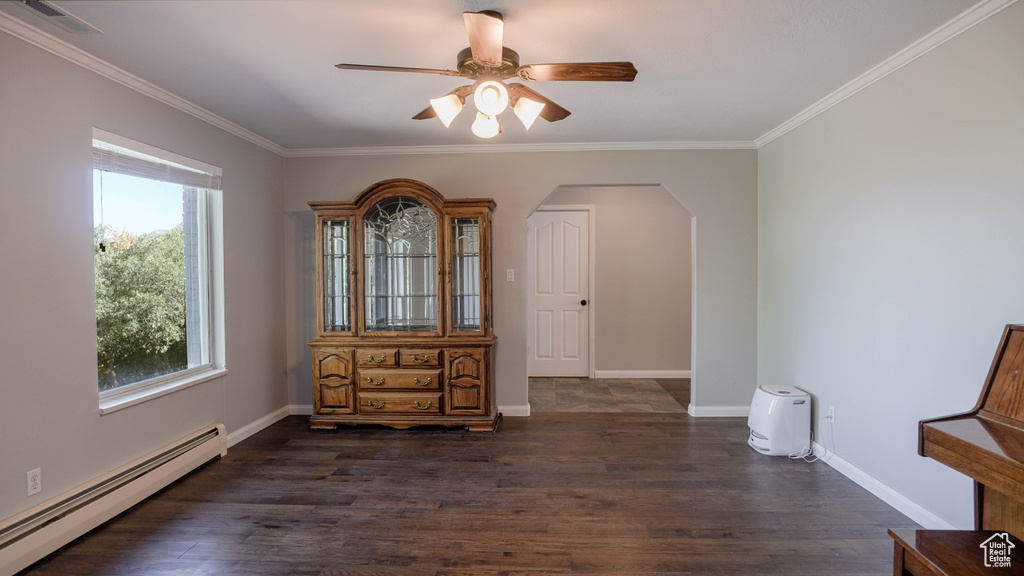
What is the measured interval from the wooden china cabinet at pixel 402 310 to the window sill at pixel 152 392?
0.80 meters

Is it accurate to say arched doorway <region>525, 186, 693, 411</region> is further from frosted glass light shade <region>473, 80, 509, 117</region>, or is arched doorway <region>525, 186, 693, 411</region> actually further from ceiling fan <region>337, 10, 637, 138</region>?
frosted glass light shade <region>473, 80, 509, 117</region>

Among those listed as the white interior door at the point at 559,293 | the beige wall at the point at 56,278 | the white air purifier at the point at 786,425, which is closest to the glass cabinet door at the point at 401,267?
the beige wall at the point at 56,278

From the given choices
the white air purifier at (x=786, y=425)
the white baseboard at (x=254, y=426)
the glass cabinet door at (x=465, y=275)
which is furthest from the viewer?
the glass cabinet door at (x=465, y=275)

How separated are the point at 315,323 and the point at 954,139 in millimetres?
4516

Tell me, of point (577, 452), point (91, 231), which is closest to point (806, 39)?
point (577, 452)

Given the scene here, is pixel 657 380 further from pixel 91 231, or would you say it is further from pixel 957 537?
pixel 91 231

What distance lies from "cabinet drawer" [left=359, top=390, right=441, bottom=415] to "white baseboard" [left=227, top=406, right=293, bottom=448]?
88 centimetres

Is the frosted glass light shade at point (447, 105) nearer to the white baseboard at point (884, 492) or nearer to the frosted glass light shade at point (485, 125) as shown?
the frosted glass light shade at point (485, 125)

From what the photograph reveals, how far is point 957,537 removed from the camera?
1.67m

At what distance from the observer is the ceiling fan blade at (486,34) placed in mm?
1837

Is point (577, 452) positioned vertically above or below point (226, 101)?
below

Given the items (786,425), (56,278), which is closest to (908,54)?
(786,425)

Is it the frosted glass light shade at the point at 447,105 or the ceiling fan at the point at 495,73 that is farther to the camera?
the frosted glass light shade at the point at 447,105

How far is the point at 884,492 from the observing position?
2742 mm
